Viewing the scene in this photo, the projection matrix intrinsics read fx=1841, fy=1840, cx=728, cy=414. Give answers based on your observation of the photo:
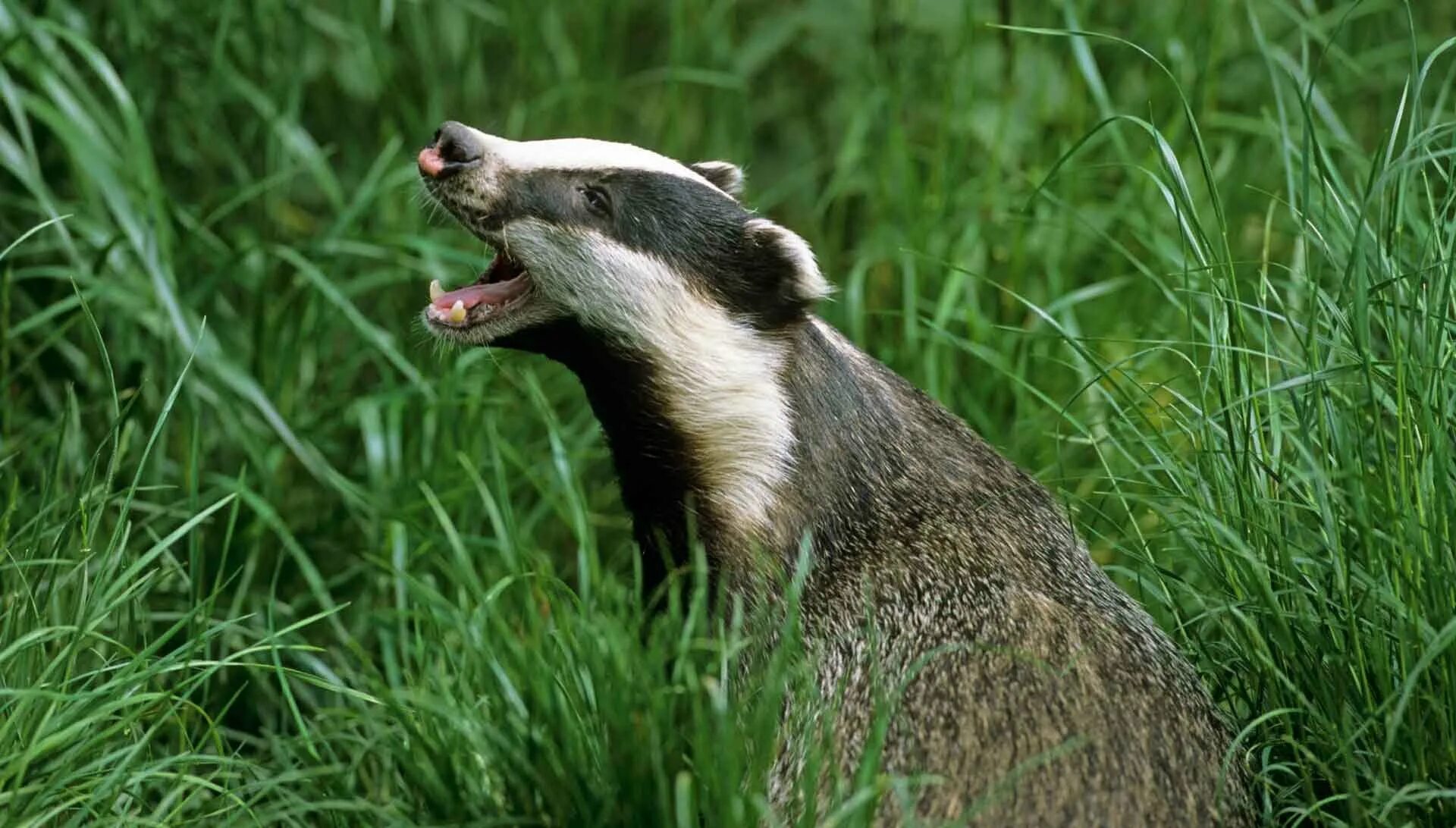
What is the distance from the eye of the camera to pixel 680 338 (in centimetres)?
378

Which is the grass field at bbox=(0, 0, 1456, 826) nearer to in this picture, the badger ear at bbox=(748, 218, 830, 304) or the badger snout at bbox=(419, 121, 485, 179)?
the badger ear at bbox=(748, 218, 830, 304)

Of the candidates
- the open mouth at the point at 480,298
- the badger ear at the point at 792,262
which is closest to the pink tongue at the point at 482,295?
the open mouth at the point at 480,298

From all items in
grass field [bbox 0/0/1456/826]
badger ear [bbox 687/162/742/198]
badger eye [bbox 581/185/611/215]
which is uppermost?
badger eye [bbox 581/185/611/215]

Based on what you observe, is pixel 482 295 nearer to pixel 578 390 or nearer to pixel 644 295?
pixel 644 295

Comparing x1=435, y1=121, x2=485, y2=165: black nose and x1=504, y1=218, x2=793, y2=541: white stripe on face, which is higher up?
x1=435, y1=121, x2=485, y2=165: black nose

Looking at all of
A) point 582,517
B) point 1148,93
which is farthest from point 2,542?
point 1148,93

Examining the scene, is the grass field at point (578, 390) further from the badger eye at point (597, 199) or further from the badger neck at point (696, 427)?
the badger eye at point (597, 199)

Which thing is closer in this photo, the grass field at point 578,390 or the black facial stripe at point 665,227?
the grass field at point 578,390

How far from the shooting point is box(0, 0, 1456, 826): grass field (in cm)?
310

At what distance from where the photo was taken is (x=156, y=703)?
352cm

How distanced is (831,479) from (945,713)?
63cm

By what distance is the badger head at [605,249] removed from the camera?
3.78 meters

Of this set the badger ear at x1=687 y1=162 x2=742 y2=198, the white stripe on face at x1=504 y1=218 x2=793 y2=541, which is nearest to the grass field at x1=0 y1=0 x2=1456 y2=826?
the white stripe on face at x1=504 y1=218 x2=793 y2=541

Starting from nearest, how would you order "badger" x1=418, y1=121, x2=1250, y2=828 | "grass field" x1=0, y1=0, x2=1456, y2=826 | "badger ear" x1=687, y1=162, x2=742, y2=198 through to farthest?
"grass field" x1=0, y1=0, x2=1456, y2=826 < "badger" x1=418, y1=121, x2=1250, y2=828 < "badger ear" x1=687, y1=162, x2=742, y2=198
